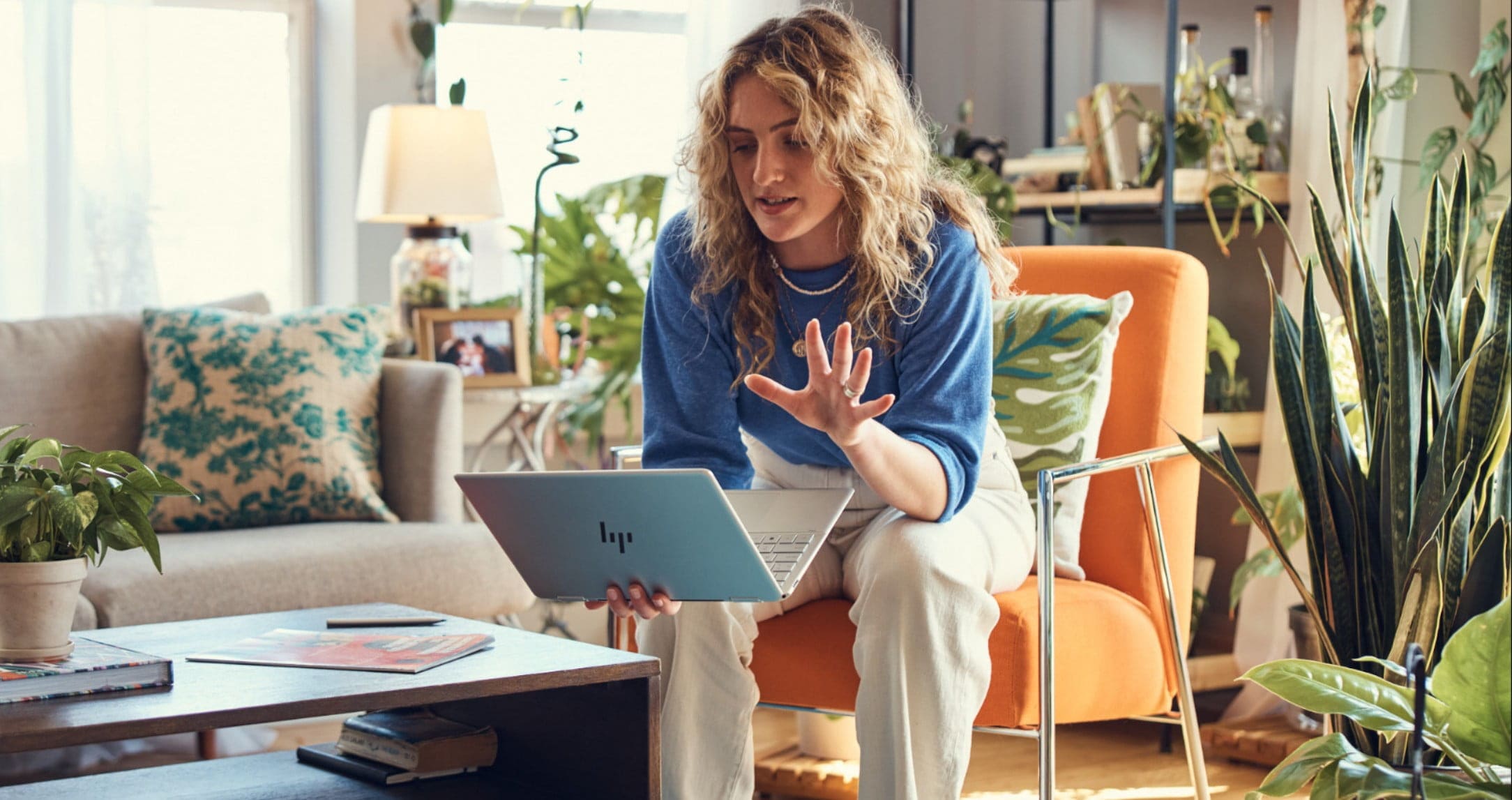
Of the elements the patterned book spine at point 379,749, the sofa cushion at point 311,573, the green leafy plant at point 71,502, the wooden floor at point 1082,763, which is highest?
the green leafy plant at point 71,502

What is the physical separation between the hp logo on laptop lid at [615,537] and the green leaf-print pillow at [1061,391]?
0.73 metres

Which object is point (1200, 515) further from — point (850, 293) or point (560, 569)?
point (560, 569)

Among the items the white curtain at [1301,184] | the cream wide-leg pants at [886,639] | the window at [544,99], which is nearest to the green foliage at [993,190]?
the white curtain at [1301,184]

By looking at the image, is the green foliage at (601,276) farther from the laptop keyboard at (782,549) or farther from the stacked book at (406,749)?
the laptop keyboard at (782,549)

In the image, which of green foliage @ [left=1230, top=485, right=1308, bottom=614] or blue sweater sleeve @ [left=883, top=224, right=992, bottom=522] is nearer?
blue sweater sleeve @ [left=883, top=224, right=992, bottom=522]

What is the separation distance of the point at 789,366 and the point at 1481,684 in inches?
39.1

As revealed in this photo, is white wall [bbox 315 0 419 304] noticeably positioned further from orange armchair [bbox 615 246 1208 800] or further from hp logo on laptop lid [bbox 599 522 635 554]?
hp logo on laptop lid [bbox 599 522 635 554]

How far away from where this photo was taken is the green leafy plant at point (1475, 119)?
8.61ft

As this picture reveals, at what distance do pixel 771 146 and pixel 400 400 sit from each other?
1.27 metres

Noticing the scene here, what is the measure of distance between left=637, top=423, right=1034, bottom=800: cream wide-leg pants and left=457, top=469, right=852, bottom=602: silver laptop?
0.40 ft

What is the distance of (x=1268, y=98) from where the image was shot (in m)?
3.09

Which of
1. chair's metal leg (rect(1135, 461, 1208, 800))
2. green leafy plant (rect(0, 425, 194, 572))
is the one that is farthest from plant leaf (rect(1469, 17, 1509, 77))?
green leafy plant (rect(0, 425, 194, 572))

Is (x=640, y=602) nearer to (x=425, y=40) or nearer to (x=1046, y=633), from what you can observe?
(x=1046, y=633)

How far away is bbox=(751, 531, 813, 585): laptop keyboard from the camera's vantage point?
1599 mm
